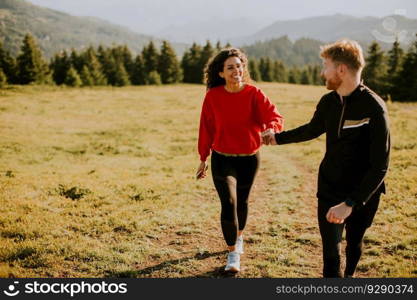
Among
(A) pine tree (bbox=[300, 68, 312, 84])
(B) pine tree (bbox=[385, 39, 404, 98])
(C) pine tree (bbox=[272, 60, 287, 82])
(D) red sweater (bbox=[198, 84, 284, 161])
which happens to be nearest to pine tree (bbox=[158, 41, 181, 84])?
(C) pine tree (bbox=[272, 60, 287, 82])

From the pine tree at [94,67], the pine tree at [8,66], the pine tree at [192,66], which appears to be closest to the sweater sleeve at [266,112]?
the pine tree at [8,66]

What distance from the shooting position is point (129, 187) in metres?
10.3

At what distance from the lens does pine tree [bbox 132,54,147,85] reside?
67.4 m

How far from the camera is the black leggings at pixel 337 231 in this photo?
3920mm

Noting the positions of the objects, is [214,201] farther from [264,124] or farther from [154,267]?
[264,124]

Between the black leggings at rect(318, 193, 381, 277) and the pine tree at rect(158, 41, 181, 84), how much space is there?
6590cm

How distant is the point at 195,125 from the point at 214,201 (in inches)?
601

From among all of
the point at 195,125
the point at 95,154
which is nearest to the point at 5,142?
the point at 95,154

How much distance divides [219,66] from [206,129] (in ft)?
3.29

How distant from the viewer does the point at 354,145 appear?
12.2ft

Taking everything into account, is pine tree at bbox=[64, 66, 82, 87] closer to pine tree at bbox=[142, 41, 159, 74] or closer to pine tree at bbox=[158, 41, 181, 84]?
pine tree at bbox=[142, 41, 159, 74]

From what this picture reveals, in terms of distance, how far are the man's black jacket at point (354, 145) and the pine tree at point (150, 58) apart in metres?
67.6

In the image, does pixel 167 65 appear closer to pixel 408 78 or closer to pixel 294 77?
pixel 294 77

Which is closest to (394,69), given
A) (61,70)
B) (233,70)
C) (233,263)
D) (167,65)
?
(167,65)
